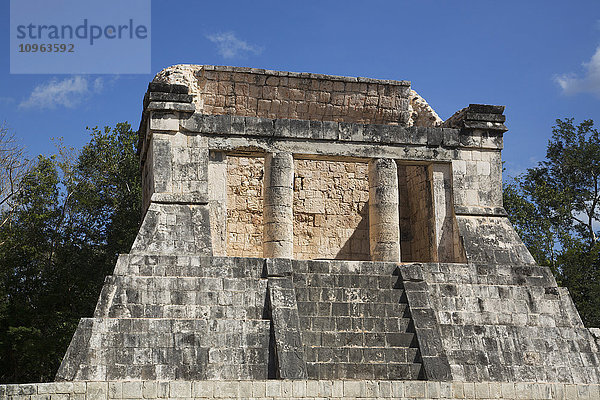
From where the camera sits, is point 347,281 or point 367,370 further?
point 347,281

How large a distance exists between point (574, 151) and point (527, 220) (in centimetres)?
404

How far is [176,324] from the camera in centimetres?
1146

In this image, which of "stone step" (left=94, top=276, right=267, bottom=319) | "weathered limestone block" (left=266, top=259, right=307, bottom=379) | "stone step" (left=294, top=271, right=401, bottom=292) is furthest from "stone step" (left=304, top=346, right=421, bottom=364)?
"stone step" (left=294, top=271, right=401, bottom=292)

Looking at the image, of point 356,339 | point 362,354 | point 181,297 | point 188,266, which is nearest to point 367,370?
point 362,354

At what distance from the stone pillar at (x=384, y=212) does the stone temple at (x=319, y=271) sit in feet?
0.10

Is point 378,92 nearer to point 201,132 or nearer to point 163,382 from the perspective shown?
point 201,132

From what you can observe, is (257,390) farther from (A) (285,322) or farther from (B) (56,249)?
(B) (56,249)

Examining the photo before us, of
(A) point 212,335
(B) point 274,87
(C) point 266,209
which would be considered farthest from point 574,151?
(A) point 212,335

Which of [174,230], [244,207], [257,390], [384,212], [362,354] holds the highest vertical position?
[244,207]

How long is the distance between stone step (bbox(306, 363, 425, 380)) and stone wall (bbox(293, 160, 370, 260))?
6607 millimetres

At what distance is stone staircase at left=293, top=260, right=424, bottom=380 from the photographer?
1155 centimetres

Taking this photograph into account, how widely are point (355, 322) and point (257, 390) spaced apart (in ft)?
7.97

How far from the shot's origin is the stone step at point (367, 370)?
37.3 ft

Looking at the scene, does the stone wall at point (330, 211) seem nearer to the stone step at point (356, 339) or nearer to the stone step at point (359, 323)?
the stone step at point (359, 323)
